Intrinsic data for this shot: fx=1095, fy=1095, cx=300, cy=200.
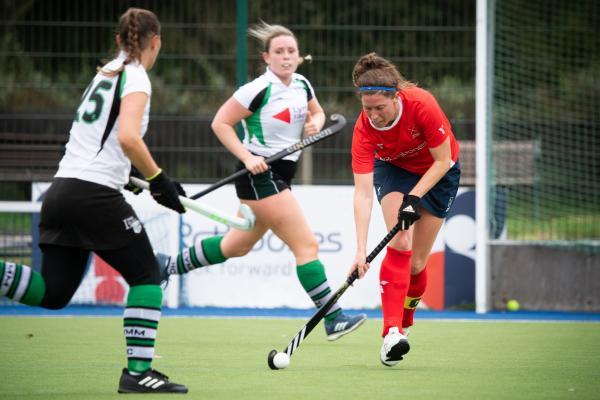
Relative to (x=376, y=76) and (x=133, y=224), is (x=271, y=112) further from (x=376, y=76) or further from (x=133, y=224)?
(x=133, y=224)

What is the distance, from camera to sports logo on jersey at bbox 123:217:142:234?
4.21m

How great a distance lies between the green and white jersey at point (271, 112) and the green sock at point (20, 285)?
7.53 feet

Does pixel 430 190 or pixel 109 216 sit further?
pixel 430 190

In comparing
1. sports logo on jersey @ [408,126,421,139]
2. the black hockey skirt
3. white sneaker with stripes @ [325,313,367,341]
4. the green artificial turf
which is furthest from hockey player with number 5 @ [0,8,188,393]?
white sneaker with stripes @ [325,313,367,341]

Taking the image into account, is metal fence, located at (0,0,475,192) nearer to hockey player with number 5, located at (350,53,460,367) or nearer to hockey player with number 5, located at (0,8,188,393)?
hockey player with number 5, located at (350,53,460,367)

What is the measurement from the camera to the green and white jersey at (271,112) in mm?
6234

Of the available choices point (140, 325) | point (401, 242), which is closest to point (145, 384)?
point (140, 325)

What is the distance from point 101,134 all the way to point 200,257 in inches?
97.7

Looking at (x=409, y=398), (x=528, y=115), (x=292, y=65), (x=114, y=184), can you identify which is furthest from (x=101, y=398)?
(x=528, y=115)

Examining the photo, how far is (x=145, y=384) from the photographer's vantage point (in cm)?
423

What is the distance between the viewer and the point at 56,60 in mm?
9078

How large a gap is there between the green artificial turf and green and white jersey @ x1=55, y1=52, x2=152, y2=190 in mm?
859

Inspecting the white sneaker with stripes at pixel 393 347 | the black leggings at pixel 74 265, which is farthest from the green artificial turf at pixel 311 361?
the black leggings at pixel 74 265

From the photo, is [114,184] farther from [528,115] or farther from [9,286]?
[528,115]
